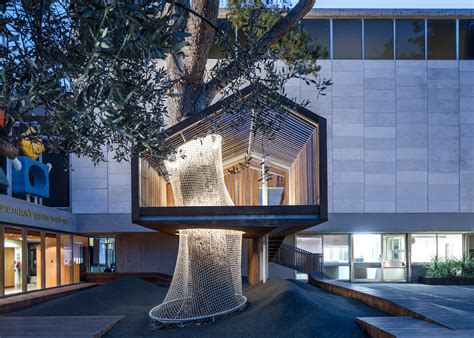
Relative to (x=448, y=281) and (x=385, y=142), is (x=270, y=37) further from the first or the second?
(x=448, y=281)

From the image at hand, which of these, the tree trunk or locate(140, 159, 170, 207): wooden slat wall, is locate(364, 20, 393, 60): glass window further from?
the tree trunk

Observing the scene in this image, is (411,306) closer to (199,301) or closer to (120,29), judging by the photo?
(199,301)

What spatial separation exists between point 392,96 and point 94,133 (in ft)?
71.5

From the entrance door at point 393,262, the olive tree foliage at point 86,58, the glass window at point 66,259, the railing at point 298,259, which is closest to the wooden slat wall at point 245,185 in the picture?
the railing at point 298,259

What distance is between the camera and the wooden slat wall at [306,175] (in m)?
12.4

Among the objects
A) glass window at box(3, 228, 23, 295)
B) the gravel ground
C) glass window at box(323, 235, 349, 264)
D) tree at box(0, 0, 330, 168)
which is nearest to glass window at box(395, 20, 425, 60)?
glass window at box(323, 235, 349, 264)

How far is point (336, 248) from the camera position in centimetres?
2755

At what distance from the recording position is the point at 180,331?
1176 cm

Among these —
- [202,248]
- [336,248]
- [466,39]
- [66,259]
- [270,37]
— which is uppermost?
[466,39]

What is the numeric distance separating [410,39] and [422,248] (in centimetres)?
985

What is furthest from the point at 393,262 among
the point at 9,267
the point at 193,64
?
the point at 193,64

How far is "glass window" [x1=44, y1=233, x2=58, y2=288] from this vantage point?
22.9 metres

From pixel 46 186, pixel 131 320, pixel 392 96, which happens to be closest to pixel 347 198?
pixel 392 96

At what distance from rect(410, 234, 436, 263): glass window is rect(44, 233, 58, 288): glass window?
53.0ft
